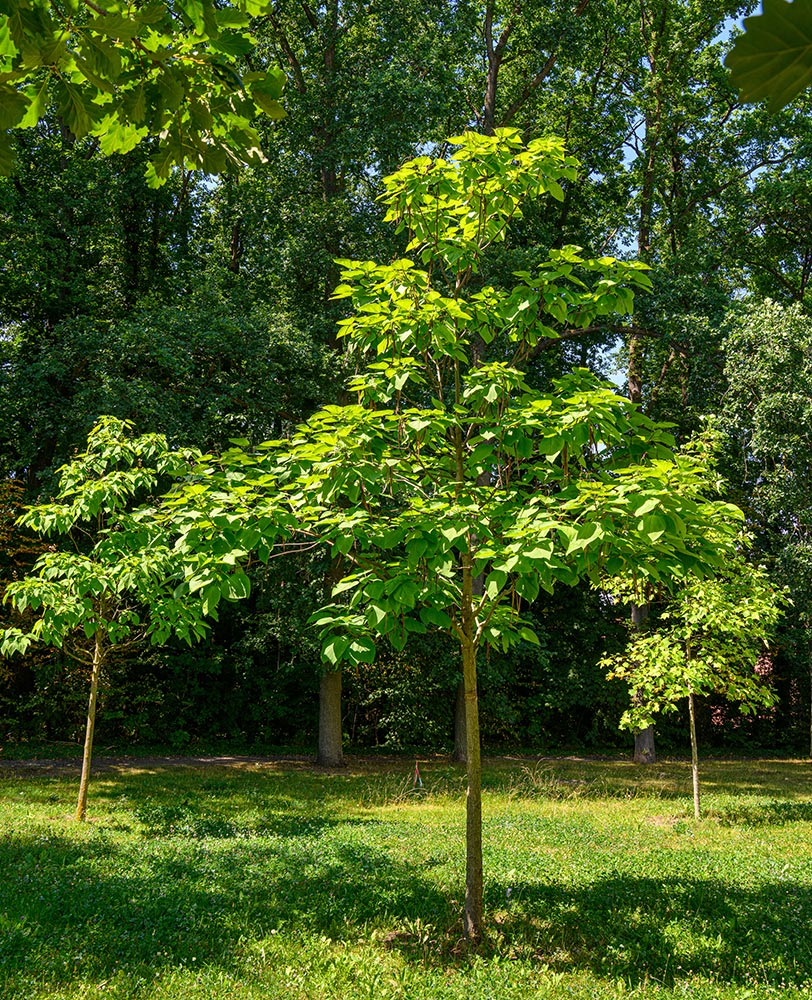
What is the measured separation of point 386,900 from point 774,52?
628 centimetres

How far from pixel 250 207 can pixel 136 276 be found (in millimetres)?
3686

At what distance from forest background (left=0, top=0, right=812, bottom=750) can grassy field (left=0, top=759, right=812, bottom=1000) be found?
168 inches

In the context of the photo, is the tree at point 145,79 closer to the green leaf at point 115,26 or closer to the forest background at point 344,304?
the green leaf at point 115,26

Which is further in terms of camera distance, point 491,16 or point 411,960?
point 491,16

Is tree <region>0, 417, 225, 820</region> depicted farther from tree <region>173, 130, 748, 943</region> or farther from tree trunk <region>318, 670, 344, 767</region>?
tree trunk <region>318, 670, 344, 767</region>

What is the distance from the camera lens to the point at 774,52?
2.71ft

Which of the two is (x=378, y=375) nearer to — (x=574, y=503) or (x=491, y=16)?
(x=574, y=503)

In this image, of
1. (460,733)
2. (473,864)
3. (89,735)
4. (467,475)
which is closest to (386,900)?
(473,864)

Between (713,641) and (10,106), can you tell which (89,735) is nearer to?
(10,106)

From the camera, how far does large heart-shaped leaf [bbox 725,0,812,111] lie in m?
0.81

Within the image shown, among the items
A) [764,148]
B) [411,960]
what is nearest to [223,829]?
[411,960]

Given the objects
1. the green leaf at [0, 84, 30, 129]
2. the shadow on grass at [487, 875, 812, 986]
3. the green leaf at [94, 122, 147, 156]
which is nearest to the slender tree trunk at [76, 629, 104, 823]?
the shadow on grass at [487, 875, 812, 986]

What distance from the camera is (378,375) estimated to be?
5.43 meters

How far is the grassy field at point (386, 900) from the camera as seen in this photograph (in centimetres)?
439
